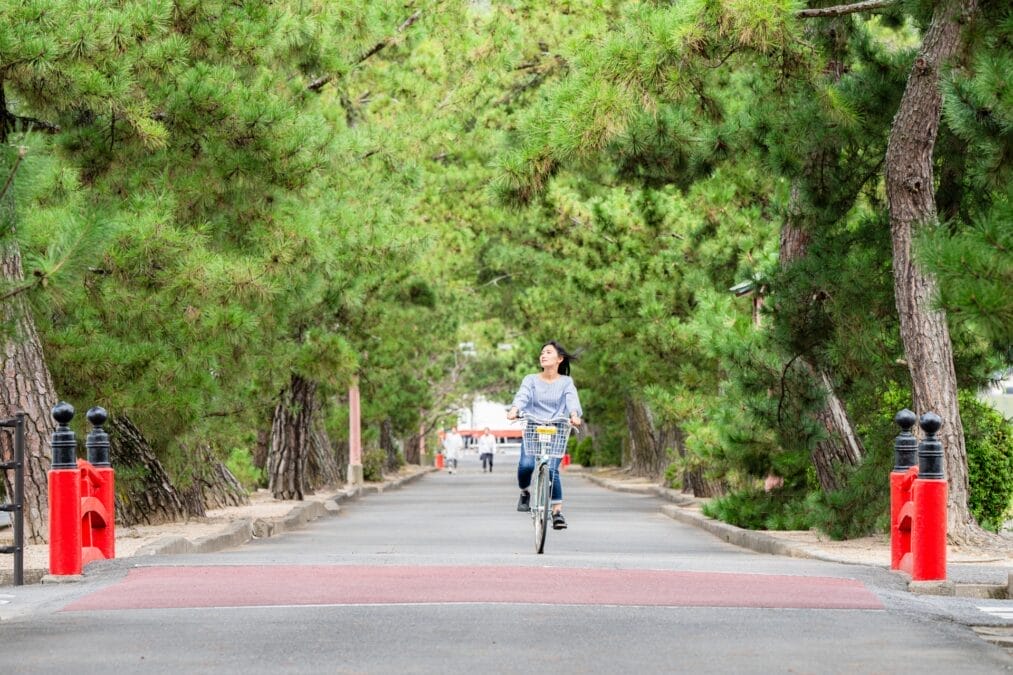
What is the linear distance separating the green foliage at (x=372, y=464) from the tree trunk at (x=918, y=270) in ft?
114

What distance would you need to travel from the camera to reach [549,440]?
15.6m

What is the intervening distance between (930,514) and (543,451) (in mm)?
4208

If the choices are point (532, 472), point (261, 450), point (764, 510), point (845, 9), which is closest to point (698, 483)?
point (764, 510)

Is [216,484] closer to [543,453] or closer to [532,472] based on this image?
[532,472]

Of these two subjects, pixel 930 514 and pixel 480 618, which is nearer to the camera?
pixel 480 618

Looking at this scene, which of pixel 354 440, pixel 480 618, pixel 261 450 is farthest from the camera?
pixel 354 440

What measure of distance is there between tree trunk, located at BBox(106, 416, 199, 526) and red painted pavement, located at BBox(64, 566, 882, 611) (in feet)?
23.2

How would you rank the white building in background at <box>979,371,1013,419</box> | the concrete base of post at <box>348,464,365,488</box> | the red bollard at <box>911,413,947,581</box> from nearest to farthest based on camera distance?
the red bollard at <box>911,413,947,581</box>, the white building in background at <box>979,371,1013,419</box>, the concrete base of post at <box>348,464,365,488</box>

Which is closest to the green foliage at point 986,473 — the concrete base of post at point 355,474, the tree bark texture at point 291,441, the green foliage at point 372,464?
the tree bark texture at point 291,441

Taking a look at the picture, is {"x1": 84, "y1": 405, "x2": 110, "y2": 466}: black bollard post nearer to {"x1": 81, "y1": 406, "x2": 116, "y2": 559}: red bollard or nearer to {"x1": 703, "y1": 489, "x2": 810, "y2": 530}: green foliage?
{"x1": 81, "y1": 406, "x2": 116, "y2": 559}: red bollard

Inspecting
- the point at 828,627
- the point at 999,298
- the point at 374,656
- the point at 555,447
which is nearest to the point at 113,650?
the point at 374,656

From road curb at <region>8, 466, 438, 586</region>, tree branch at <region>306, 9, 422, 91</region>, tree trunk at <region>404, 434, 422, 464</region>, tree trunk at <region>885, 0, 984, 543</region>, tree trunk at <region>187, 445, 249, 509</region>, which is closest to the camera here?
road curb at <region>8, 466, 438, 586</region>

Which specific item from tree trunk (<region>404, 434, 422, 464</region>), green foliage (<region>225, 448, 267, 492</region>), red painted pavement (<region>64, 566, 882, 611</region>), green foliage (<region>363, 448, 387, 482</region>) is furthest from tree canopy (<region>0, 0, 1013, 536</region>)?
tree trunk (<region>404, 434, 422, 464</region>)

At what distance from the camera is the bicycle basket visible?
15.5 meters
